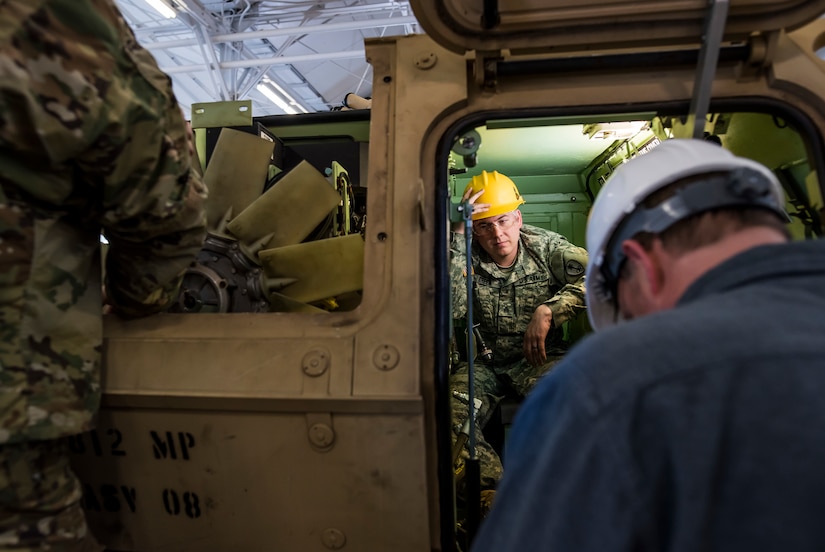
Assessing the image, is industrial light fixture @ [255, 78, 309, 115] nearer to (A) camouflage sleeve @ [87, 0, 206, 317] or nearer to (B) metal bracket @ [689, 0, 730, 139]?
(A) camouflage sleeve @ [87, 0, 206, 317]

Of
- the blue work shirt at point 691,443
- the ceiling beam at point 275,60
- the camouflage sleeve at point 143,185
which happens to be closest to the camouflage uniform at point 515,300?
the camouflage sleeve at point 143,185

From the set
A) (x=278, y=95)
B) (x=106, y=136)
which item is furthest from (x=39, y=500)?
(x=278, y=95)

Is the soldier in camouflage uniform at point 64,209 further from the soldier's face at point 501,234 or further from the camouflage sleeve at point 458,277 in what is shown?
the soldier's face at point 501,234

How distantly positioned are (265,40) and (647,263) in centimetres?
685

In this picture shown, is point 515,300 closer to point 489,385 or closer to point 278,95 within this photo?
point 489,385

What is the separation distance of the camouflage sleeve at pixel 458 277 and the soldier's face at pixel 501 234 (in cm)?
15

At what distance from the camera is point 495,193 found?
11.1 ft

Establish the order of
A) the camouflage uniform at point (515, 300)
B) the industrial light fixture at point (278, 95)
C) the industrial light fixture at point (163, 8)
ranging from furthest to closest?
the industrial light fixture at point (278, 95) → the industrial light fixture at point (163, 8) → the camouflage uniform at point (515, 300)

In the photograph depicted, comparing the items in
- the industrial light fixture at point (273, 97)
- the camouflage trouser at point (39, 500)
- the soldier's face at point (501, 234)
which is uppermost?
the industrial light fixture at point (273, 97)

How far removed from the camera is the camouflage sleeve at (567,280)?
10.1 feet

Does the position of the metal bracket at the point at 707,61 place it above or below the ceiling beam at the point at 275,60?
below

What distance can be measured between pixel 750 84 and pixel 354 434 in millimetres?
1498

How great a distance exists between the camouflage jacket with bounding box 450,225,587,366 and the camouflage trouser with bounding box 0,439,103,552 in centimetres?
233

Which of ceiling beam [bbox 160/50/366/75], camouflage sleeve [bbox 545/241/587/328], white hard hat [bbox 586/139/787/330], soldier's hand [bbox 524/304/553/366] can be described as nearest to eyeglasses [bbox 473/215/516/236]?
camouflage sleeve [bbox 545/241/587/328]
